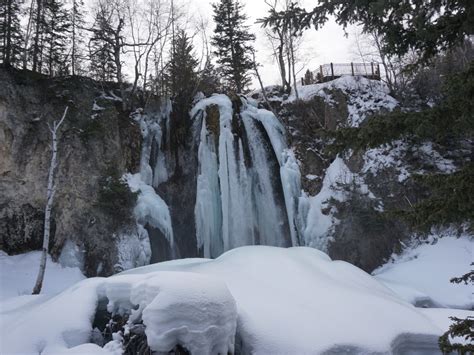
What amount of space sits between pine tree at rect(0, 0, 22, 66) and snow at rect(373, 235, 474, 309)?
652 inches

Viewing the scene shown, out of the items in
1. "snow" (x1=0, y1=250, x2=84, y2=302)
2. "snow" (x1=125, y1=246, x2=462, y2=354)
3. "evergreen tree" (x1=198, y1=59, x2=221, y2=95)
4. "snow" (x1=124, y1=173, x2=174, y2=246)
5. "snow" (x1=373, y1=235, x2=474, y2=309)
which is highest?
"evergreen tree" (x1=198, y1=59, x2=221, y2=95)

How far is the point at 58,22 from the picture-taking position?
59.9 feet

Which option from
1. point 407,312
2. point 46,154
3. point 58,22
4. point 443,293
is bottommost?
point 443,293

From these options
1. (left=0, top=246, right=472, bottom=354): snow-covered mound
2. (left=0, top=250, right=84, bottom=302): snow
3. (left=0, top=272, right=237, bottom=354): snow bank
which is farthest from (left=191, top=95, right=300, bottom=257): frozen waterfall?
(left=0, top=272, right=237, bottom=354): snow bank

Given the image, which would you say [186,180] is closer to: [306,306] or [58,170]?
[58,170]

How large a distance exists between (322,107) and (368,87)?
264cm

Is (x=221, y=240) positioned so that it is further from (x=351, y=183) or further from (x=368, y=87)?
(x=368, y=87)

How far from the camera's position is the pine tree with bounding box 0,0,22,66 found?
1512 centimetres

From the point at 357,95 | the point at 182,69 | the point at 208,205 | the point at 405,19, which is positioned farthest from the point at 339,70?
the point at 405,19

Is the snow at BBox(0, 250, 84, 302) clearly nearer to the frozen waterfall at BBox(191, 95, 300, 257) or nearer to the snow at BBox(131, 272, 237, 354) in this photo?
the frozen waterfall at BBox(191, 95, 300, 257)

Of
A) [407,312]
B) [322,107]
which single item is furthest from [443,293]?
[322,107]

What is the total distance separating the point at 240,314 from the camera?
179 inches

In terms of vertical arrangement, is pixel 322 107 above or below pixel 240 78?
below

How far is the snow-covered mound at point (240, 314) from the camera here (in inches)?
159
